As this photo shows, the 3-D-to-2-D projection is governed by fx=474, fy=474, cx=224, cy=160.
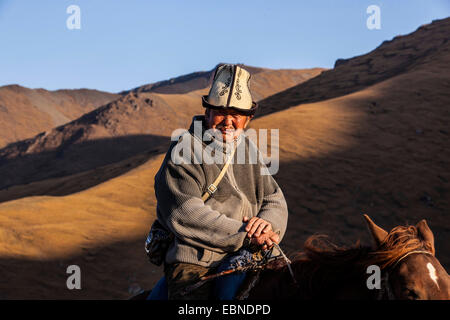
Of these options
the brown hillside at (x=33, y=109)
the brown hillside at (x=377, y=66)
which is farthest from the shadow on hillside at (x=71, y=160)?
the brown hillside at (x=33, y=109)

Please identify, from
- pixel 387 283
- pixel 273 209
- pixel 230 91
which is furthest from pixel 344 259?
pixel 230 91

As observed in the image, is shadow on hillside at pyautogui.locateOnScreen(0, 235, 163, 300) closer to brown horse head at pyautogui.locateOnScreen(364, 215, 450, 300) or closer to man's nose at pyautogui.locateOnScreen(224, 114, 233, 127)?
man's nose at pyautogui.locateOnScreen(224, 114, 233, 127)

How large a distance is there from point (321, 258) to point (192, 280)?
2.10ft

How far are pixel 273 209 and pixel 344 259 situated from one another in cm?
62

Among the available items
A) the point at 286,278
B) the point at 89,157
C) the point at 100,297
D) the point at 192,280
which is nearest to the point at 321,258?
the point at 286,278

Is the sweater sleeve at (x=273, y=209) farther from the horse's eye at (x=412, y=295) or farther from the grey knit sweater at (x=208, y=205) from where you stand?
the horse's eye at (x=412, y=295)

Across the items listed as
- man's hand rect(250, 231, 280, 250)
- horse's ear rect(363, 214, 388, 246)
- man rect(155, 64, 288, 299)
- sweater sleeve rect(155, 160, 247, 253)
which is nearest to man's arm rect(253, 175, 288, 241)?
man rect(155, 64, 288, 299)

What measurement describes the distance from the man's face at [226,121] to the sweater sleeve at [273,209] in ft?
1.08

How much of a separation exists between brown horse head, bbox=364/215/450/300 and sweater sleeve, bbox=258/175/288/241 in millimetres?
649

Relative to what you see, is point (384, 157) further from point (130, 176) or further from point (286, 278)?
point (286, 278)

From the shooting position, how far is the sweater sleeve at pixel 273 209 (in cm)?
253

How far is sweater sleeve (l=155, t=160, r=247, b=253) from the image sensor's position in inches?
90.7

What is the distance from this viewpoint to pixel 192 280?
2.32 meters

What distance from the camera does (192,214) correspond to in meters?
2.31
